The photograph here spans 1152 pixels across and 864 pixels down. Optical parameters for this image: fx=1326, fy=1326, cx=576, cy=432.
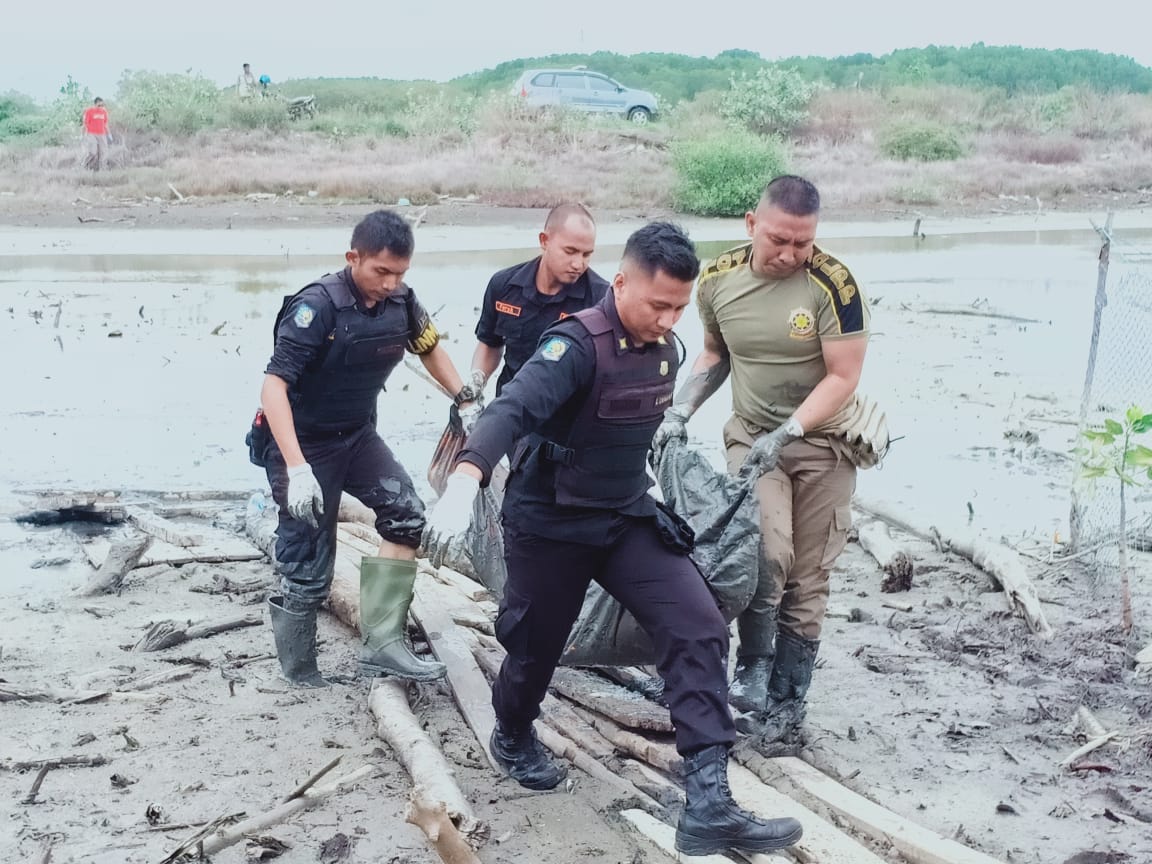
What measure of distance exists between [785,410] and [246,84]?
98.2 feet

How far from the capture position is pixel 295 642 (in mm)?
5109

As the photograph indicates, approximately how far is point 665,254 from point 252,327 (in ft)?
32.7

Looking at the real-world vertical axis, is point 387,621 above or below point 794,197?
below

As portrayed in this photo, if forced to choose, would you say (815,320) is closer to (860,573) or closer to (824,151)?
(860,573)

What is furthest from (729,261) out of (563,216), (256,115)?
(256,115)

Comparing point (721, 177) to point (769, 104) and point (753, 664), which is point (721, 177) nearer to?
point (769, 104)

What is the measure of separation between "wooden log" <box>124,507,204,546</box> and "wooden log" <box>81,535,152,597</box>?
1.07ft

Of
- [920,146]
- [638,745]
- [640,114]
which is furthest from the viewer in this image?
[640,114]

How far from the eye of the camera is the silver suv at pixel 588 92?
3381cm

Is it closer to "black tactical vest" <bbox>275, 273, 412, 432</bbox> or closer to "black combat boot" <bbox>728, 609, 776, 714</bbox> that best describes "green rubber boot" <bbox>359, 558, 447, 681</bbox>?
"black tactical vest" <bbox>275, 273, 412, 432</bbox>

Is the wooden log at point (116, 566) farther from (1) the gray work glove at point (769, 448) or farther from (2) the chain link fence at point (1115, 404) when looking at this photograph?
(2) the chain link fence at point (1115, 404)

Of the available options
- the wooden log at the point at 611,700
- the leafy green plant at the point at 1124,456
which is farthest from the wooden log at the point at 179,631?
the leafy green plant at the point at 1124,456

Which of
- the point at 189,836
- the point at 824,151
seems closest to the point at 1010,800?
the point at 189,836

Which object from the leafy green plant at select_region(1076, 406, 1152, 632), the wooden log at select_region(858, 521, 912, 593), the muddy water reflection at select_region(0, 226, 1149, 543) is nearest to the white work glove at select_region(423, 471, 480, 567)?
the muddy water reflection at select_region(0, 226, 1149, 543)
